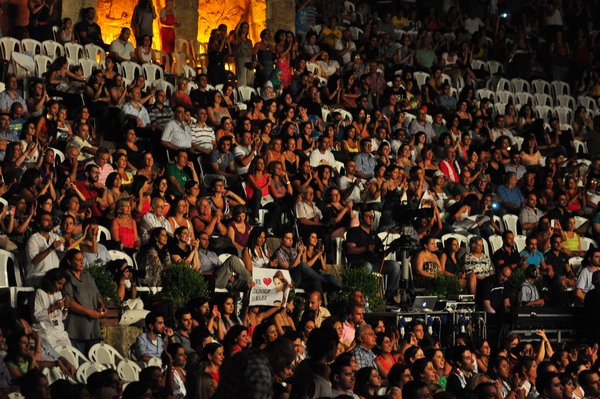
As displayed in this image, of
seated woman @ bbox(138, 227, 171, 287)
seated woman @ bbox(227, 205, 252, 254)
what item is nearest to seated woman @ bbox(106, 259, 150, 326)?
seated woman @ bbox(138, 227, 171, 287)

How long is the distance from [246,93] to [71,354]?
872 cm

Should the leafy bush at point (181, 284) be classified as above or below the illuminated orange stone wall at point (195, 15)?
below

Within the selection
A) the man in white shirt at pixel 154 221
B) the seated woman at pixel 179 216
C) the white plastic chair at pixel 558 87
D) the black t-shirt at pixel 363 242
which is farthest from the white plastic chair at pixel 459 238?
the white plastic chair at pixel 558 87

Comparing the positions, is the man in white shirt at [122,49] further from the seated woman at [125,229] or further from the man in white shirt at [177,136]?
the seated woman at [125,229]

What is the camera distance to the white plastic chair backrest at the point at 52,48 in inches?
692

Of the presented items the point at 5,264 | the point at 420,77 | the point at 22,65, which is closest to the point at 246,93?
the point at 22,65

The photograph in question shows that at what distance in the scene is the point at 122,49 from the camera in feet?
60.5

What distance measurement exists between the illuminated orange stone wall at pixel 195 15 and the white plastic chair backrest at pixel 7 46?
4.08m

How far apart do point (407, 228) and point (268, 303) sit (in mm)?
2866

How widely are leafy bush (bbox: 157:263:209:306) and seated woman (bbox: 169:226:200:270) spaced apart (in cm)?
53

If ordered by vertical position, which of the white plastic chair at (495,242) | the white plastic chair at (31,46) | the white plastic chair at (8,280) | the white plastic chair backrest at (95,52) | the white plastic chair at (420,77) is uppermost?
the white plastic chair at (31,46)

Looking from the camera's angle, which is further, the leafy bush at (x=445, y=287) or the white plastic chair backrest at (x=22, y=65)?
the white plastic chair backrest at (x=22, y=65)

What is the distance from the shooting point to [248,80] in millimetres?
19750

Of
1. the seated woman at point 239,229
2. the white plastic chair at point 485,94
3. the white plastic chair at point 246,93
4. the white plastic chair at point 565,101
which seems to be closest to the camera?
the seated woman at point 239,229
